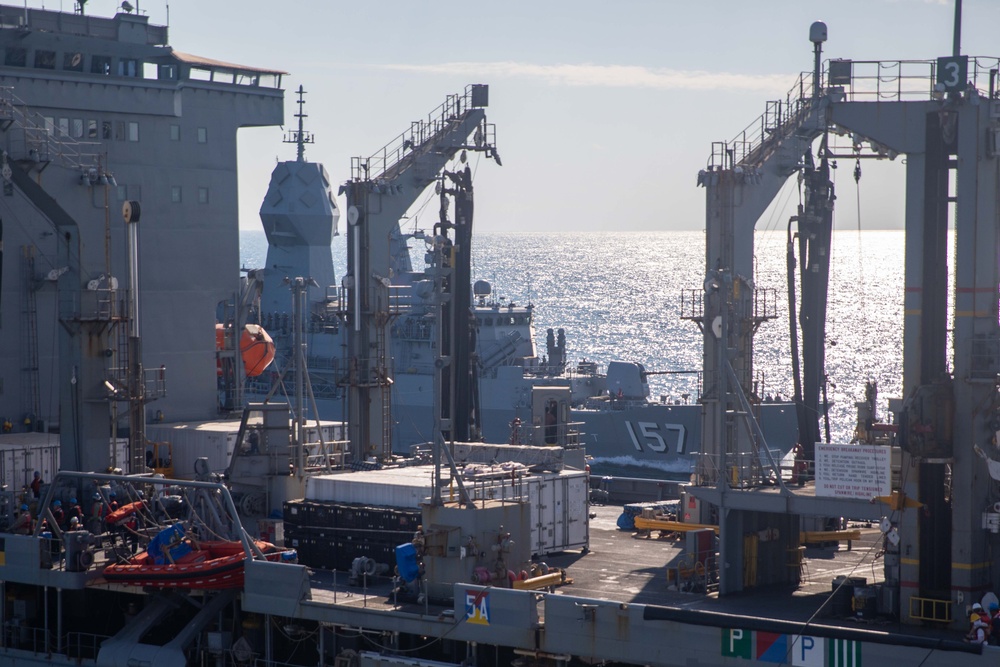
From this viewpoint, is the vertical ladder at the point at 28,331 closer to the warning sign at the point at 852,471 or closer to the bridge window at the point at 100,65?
the bridge window at the point at 100,65

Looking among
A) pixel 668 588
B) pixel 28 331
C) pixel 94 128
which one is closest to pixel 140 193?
pixel 94 128

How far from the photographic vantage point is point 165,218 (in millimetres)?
33625

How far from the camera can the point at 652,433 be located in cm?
6178

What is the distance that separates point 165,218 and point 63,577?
41.9 feet

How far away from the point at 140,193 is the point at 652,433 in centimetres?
3401

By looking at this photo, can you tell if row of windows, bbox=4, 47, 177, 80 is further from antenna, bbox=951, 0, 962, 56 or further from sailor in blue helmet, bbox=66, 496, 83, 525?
antenna, bbox=951, 0, 962, 56

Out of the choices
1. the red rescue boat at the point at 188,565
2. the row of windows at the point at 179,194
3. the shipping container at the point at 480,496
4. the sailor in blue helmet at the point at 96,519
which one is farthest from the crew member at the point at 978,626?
the row of windows at the point at 179,194

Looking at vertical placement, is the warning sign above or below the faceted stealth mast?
below

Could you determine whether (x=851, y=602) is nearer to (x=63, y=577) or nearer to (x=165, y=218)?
(x=63, y=577)

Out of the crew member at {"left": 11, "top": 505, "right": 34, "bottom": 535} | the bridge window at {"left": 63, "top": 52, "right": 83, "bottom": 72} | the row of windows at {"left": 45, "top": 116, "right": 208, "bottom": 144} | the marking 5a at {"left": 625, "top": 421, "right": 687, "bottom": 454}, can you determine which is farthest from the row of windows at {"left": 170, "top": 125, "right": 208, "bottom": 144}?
the marking 5a at {"left": 625, "top": 421, "right": 687, "bottom": 454}

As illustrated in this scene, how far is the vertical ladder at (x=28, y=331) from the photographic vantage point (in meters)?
30.8

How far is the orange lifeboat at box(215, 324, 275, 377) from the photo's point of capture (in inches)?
1409

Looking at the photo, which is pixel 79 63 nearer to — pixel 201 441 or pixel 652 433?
pixel 201 441

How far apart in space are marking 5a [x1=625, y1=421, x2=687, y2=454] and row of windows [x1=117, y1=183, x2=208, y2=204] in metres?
31.5
